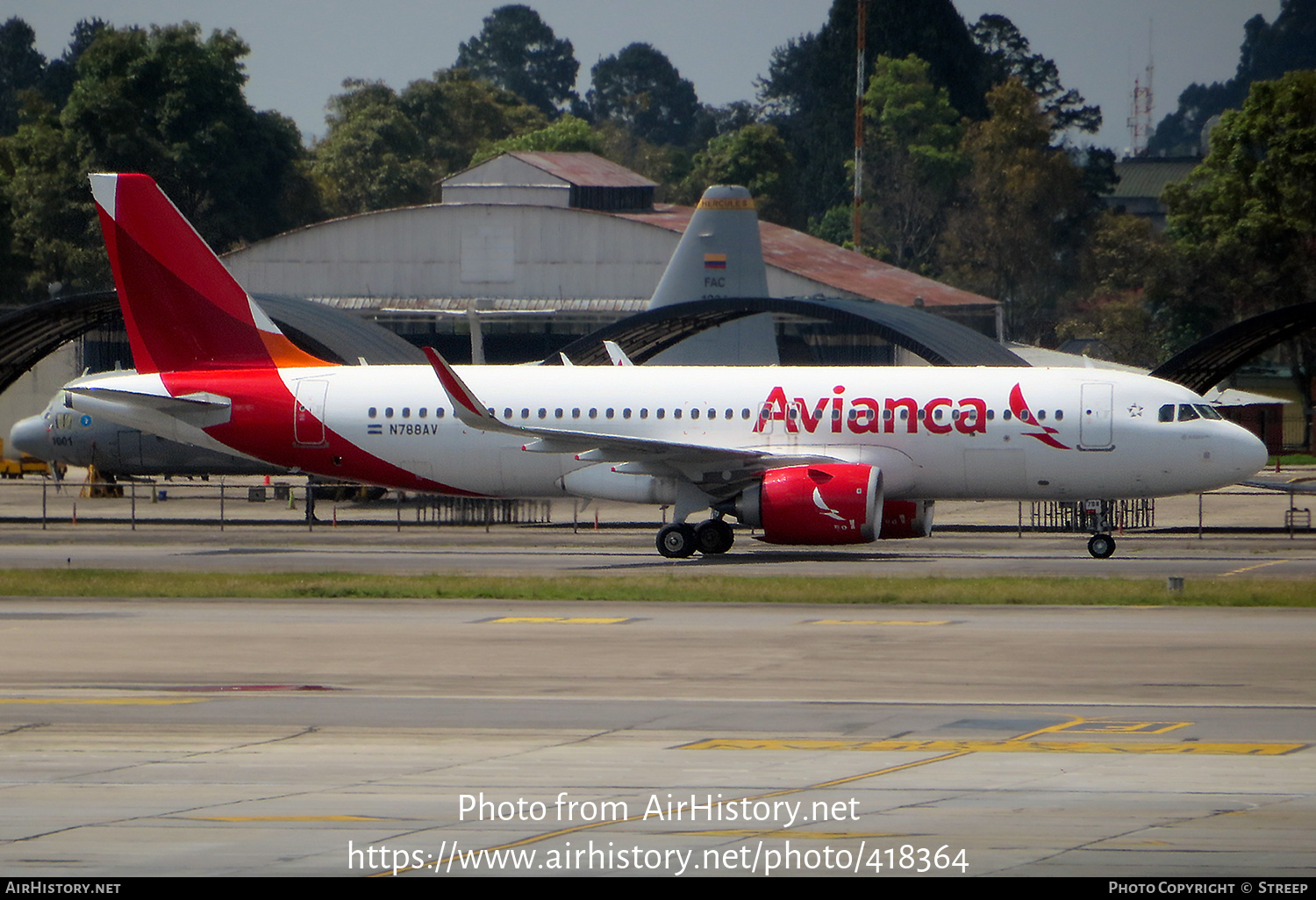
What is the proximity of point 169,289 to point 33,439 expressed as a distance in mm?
20491

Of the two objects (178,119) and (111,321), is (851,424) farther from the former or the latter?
(178,119)

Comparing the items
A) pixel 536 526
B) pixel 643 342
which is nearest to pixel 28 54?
pixel 643 342

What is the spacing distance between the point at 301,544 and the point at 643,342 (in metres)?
24.5

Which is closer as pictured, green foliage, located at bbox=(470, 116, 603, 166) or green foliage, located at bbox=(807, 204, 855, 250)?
green foliage, located at bbox=(807, 204, 855, 250)

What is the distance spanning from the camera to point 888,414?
36531mm

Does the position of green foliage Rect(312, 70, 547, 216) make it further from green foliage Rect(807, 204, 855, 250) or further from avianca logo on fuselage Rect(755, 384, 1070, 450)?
avianca logo on fuselage Rect(755, 384, 1070, 450)

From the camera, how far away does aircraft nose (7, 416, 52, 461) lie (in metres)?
57.2

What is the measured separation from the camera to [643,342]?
6297 centimetres

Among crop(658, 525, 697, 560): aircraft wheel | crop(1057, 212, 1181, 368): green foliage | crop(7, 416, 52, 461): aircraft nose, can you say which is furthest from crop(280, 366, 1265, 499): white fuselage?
crop(1057, 212, 1181, 368): green foliage

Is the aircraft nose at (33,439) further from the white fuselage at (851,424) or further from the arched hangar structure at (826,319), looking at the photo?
the white fuselage at (851,424)

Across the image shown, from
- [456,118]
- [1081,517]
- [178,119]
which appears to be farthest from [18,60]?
[1081,517]

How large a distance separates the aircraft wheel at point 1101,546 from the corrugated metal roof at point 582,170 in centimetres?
8041

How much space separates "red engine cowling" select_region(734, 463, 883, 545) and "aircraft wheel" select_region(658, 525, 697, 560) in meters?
2.19

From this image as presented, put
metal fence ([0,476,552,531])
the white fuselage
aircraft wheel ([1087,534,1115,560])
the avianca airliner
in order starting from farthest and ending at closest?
metal fence ([0,476,552,531]), aircraft wheel ([1087,534,1115,560]), the white fuselage, the avianca airliner
